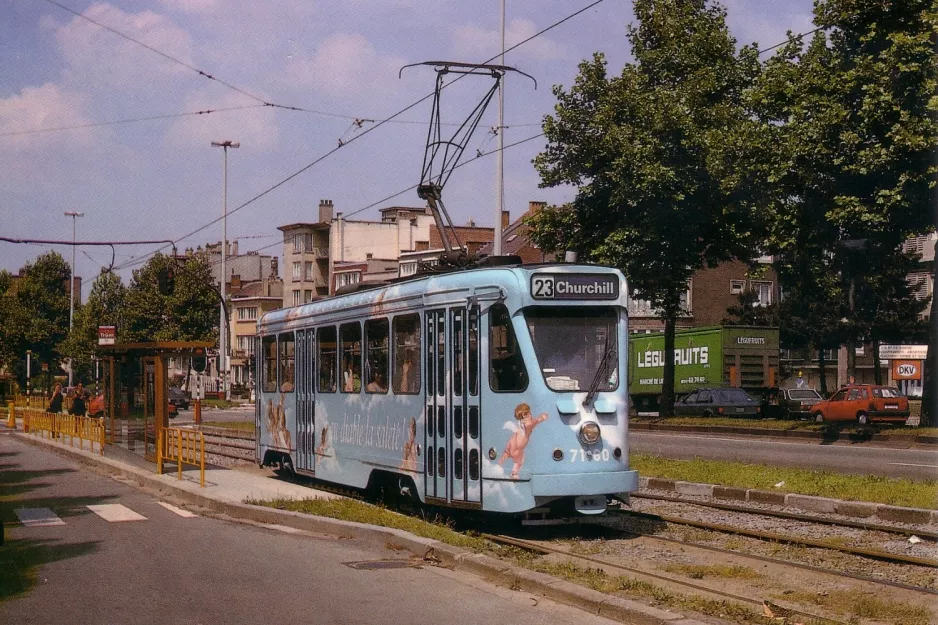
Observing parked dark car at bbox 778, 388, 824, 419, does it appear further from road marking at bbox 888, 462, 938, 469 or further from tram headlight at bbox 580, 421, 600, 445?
tram headlight at bbox 580, 421, 600, 445

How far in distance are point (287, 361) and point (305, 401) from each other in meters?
1.23

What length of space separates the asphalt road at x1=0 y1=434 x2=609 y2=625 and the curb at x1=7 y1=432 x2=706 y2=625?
13 centimetres

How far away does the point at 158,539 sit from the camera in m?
12.5

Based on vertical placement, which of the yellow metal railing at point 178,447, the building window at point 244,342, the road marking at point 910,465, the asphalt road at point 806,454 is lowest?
the asphalt road at point 806,454

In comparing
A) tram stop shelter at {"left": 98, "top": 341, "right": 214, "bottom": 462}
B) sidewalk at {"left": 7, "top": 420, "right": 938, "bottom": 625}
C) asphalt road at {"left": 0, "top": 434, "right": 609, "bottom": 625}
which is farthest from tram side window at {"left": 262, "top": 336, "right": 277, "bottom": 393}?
asphalt road at {"left": 0, "top": 434, "right": 609, "bottom": 625}

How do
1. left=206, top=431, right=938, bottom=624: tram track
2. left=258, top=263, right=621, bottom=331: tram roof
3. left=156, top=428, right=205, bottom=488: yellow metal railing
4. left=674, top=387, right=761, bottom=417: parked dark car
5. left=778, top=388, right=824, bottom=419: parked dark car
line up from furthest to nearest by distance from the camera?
1. left=778, top=388, right=824, bottom=419: parked dark car
2. left=674, top=387, right=761, bottom=417: parked dark car
3. left=156, top=428, right=205, bottom=488: yellow metal railing
4. left=258, top=263, right=621, bottom=331: tram roof
5. left=206, top=431, right=938, bottom=624: tram track

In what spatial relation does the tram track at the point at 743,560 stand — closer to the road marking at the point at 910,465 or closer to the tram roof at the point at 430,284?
the tram roof at the point at 430,284

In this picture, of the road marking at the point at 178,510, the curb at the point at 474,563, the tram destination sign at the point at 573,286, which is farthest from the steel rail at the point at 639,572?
the road marking at the point at 178,510

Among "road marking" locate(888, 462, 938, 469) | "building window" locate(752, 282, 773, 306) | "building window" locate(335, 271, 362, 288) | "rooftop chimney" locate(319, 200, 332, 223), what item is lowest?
"road marking" locate(888, 462, 938, 469)

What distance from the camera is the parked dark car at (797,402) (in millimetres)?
44812

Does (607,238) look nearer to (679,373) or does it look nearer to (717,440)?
(717,440)

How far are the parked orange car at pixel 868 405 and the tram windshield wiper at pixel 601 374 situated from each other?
28333 mm

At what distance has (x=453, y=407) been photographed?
42.1 feet

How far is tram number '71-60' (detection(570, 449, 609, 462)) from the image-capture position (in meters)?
12.0
